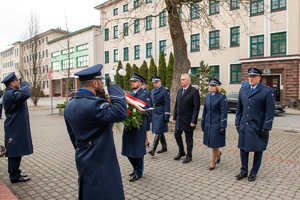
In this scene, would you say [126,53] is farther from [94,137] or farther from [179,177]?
[94,137]

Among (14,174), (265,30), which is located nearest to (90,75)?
(14,174)

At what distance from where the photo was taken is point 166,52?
31719mm

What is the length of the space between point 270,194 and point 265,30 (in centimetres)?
2208

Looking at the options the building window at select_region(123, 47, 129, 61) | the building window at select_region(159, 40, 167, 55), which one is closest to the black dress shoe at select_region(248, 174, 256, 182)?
the building window at select_region(159, 40, 167, 55)

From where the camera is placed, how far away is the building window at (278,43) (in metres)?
22.2

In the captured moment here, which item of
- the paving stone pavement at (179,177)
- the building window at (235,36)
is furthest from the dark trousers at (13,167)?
the building window at (235,36)

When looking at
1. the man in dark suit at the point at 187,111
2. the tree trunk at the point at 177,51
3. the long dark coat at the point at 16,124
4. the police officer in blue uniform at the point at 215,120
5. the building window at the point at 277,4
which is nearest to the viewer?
the long dark coat at the point at 16,124

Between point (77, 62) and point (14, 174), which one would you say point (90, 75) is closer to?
point (14, 174)

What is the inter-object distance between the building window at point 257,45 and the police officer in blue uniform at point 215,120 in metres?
20.3

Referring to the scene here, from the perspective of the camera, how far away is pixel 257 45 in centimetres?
2377

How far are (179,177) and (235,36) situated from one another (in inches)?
912

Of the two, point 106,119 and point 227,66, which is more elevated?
point 227,66

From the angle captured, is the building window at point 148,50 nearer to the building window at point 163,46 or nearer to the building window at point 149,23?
the building window at point 163,46

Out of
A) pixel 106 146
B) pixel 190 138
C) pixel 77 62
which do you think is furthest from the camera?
pixel 77 62
